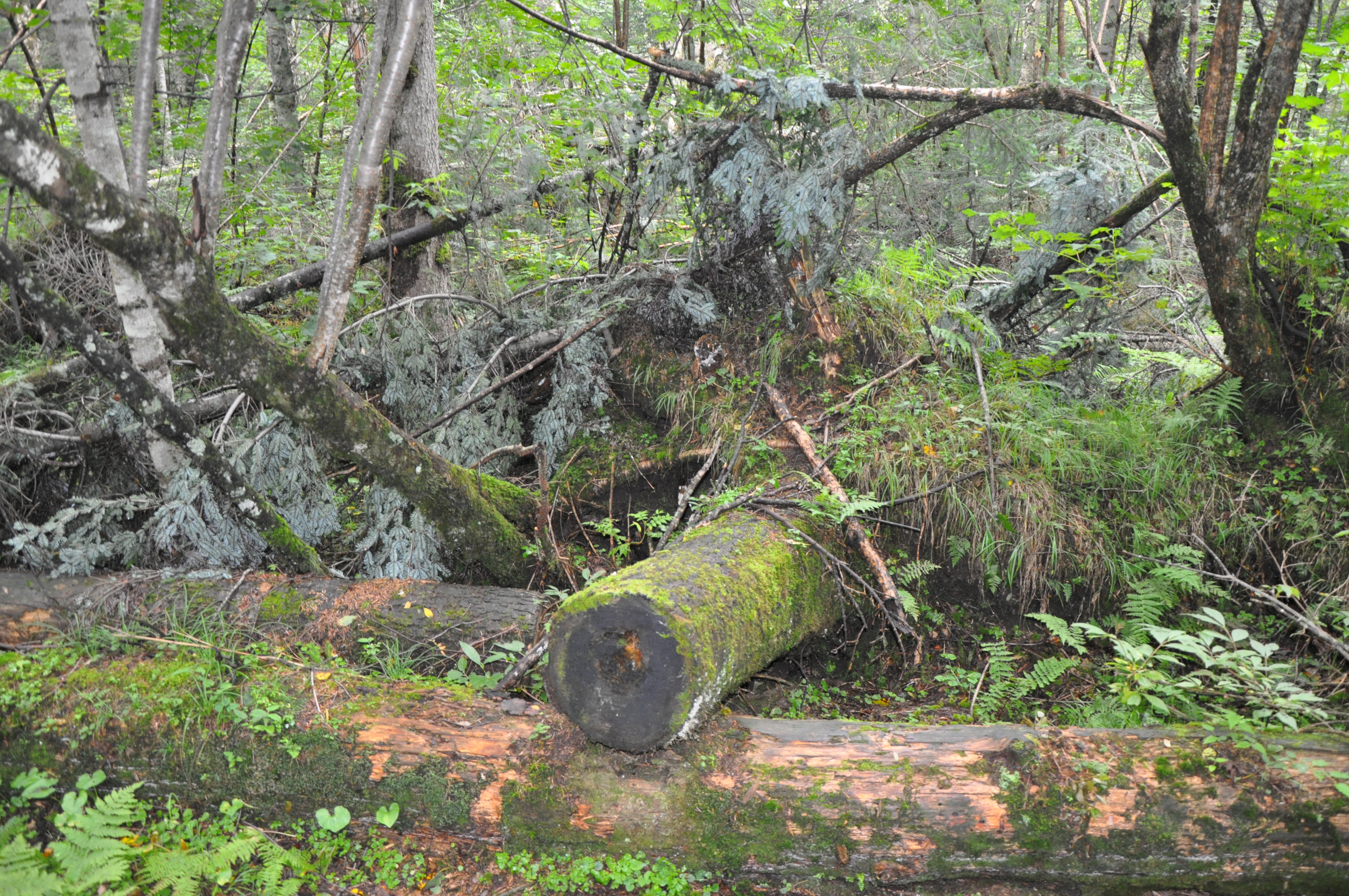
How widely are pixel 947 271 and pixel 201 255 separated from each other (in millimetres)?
5041

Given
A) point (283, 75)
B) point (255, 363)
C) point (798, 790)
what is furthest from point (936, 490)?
point (283, 75)

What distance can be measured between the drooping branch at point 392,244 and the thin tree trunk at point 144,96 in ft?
6.82

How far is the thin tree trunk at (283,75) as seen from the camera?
812cm

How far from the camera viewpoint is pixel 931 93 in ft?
15.1

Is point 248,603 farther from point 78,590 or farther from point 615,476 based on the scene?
point 615,476

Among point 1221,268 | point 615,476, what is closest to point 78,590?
point 615,476

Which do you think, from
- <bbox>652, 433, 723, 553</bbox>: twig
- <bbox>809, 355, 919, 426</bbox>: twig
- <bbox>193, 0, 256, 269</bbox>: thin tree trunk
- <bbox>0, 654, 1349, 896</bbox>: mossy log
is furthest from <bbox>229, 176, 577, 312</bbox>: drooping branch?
<bbox>0, 654, 1349, 896</bbox>: mossy log

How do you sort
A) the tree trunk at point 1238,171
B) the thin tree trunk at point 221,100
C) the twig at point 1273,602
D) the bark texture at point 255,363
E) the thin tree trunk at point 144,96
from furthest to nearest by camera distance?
the tree trunk at point 1238,171 → the thin tree trunk at point 221,100 → the thin tree trunk at point 144,96 → the twig at point 1273,602 → the bark texture at point 255,363

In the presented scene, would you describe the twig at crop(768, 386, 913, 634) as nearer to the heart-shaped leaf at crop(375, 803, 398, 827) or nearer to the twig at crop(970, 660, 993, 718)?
the twig at crop(970, 660, 993, 718)

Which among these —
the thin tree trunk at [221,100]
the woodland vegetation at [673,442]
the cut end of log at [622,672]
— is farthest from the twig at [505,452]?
the cut end of log at [622,672]

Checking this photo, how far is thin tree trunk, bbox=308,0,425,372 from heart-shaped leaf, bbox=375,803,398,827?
199 cm

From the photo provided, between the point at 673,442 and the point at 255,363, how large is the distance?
2.57 m

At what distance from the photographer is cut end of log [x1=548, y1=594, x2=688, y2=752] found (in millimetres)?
2719

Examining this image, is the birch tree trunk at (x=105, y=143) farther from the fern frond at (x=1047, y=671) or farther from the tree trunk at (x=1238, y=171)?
the tree trunk at (x=1238, y=171)
